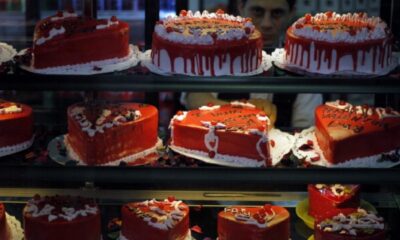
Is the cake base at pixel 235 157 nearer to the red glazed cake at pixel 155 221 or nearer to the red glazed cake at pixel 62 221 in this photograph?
the red glazed cake at pixel 155 221

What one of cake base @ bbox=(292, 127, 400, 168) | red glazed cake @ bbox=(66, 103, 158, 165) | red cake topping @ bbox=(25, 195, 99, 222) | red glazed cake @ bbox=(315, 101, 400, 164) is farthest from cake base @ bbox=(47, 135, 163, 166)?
red glazed cake @ bbox=(315, 101, 400, 164)

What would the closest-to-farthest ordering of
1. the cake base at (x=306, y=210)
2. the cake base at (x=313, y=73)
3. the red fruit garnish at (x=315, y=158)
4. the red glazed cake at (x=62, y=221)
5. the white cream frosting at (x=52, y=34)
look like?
the cake base at (x=313, y=73)
the white cream frosting at (x=52, y=34)
the red fruit garnish at (x=315, y=158)
the red glazed cake at (x=62, y=221)
the cake base at (x=306, y=210)

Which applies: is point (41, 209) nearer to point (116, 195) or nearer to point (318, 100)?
point (116, 195)

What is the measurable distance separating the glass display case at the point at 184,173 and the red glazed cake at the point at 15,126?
0.20ft

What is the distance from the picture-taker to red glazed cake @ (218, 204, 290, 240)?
10.00 feet

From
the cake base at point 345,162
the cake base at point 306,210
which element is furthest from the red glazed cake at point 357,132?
the cake base at point 306,210

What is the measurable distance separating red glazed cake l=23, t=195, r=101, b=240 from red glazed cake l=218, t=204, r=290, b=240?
0.53 m

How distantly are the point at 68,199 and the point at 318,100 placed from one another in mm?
1337

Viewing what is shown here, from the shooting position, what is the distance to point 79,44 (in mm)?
2729

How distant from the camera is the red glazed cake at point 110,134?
2.85 meters

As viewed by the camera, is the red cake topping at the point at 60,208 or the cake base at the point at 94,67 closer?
the cake base at the point at 94,67

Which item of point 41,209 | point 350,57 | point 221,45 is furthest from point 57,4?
point 350,57

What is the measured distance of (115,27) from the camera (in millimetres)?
2814

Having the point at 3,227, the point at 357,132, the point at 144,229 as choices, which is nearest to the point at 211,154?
the point at 144,229
